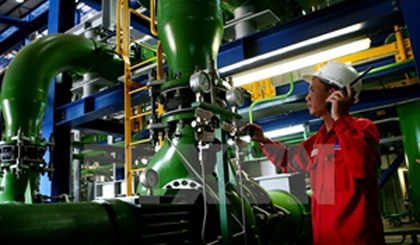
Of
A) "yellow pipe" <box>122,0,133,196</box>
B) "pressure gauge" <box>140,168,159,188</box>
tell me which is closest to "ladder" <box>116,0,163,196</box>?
"yellow pipe" <box>122,0,133,196</box>

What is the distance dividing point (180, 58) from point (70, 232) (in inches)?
→ 54.0

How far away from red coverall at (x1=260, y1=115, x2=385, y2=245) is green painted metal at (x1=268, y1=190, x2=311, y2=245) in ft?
2.38

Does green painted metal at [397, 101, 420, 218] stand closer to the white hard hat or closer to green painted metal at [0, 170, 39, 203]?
the white hard hat

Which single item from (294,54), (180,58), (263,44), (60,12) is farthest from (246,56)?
(60,12)

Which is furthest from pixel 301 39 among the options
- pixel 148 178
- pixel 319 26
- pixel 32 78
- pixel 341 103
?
pixel 32 78

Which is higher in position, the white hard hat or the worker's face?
the white hard hat

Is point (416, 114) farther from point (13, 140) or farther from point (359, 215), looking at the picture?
point (13, 140)

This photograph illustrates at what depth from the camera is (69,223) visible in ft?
3.58

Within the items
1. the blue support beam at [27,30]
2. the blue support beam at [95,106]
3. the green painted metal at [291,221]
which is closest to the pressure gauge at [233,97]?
the green painted metal at [291,221]

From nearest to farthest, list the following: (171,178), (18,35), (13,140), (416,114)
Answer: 1. (171,178)
2. (13,140)
3. (416,114)
4. (18,35)

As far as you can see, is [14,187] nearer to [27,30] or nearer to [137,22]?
[137,22]

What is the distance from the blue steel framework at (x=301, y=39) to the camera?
2488 mm

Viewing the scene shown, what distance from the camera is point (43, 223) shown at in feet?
3.39

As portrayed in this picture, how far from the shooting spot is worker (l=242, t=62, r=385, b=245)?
57.2 inches
